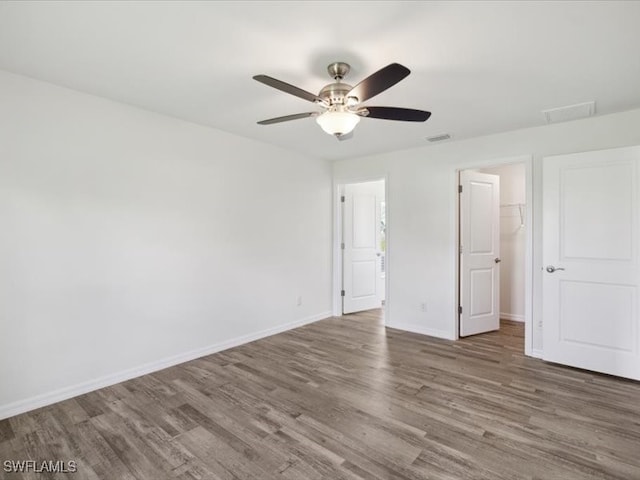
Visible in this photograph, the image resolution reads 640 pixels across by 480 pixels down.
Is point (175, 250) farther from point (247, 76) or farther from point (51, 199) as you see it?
point (247, 76)

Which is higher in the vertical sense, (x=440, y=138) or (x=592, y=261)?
(x=440, y=138)

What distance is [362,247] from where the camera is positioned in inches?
213

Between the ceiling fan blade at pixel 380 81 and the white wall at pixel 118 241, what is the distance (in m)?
2.11

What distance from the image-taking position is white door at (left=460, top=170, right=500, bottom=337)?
162 inches

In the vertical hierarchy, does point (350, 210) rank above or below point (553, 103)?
below

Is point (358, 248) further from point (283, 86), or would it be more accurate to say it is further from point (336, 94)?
point (283, 86)

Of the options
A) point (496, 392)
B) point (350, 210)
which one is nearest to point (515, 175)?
point (350, 210)

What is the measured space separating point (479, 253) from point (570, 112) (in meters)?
1.86

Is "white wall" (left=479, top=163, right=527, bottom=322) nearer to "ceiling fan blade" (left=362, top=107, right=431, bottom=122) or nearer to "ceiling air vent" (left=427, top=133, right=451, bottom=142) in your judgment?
"ceiling air vent" (left=427, top=133, right=451, bottom=142)

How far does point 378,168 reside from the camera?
183 inches

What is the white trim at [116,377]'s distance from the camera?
7.77ft

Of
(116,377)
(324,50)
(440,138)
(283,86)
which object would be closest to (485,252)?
(440,138)

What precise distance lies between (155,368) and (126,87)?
2.49 m

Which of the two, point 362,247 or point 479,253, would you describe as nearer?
point 479,253
